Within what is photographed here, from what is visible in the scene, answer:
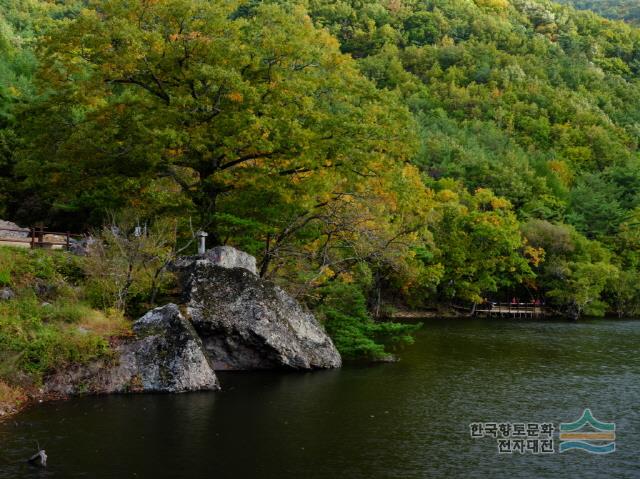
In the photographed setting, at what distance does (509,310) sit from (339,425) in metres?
50.4

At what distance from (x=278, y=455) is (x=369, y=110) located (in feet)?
62.1

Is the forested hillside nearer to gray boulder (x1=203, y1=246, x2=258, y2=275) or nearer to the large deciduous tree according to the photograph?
the large deciduous tree

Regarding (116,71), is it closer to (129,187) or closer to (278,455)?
(129,187)

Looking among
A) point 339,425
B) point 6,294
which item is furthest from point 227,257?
point 339,425

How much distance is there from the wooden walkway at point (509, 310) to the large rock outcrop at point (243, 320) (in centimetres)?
4114

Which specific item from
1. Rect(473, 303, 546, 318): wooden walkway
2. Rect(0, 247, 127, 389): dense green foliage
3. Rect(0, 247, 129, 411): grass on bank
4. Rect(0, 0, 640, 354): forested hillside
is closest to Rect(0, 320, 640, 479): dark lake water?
Rect(0, 247, 129, 411): grass on bank

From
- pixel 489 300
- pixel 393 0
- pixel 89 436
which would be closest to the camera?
pixel 89 436

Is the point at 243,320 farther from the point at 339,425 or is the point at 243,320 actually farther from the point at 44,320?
the point at 339,425

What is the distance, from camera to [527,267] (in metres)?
63.3

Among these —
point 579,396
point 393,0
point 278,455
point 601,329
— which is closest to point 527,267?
point 601,329

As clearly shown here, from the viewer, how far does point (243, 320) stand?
955 inches

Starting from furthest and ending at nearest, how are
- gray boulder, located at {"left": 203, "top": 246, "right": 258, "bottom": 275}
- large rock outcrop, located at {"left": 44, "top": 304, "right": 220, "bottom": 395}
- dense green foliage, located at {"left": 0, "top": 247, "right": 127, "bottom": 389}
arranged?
gray boulder, located at {"left": 203, "top": 246, "right": 258, "bottom": 275}, large rock outcrop, located at {"left": 44, "top": 304, "right": 220, "bottom": 395}, dense green foliage, located at {"left": 0, "top": 247, "right": 127, "bottom": 389}

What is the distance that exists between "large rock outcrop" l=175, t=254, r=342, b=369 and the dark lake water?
2.74ft

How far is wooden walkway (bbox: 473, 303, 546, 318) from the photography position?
2527 inches
